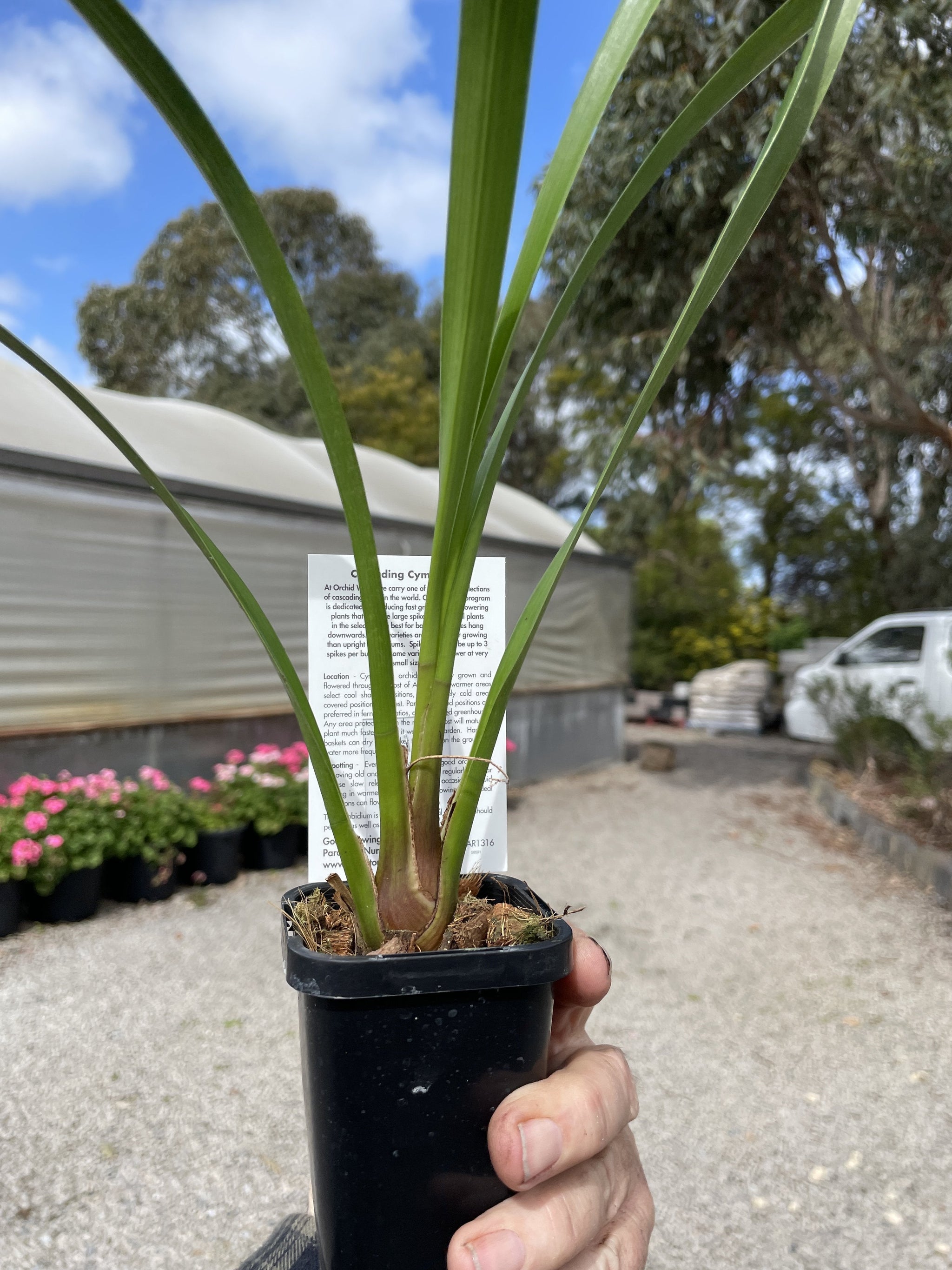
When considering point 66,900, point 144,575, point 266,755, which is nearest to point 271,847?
point 266,755

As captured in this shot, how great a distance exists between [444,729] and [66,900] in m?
3.65

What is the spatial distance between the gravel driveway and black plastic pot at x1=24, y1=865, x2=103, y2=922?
0.27ft

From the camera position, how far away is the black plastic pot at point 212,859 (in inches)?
171

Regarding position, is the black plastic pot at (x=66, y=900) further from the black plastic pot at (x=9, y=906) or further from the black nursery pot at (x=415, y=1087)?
the black nursery pot at (x=415, y=1087)

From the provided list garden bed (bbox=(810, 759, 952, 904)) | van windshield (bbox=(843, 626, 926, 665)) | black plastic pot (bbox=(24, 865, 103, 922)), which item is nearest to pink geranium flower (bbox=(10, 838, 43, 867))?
black plastic pot (bbox=(24, 865, 103, 922))

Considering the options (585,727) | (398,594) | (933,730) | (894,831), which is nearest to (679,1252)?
(398,594)

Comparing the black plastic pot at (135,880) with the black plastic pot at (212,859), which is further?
the black plastic pot at (212,859)

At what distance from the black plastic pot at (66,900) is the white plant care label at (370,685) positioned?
3.47m

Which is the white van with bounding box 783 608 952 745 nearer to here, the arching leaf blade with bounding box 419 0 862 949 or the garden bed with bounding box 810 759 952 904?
the garden bed with bounding box 810 759 952 904

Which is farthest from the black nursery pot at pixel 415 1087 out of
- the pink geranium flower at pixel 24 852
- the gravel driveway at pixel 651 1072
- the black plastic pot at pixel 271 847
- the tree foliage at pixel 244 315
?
the tree foliage at pixel 244 315

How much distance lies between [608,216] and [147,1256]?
7.65 feet

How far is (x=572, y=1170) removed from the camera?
729 mm

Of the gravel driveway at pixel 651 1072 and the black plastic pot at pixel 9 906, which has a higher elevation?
the black plastic pot at pixel 9 906

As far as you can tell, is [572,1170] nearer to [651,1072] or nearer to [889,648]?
[651,1072]
